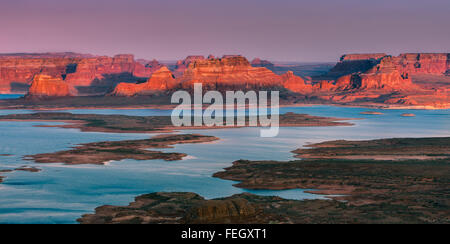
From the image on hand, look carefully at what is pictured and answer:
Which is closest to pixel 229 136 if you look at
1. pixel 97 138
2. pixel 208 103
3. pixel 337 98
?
pixel 97 138

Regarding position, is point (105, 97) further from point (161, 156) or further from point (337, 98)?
point (161, 156)

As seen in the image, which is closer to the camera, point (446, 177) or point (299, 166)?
point (446, 177)

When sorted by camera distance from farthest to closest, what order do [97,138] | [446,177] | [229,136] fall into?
[229,136] → [97,138] → [446,177]

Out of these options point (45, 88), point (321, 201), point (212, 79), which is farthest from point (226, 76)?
point (321, 201)

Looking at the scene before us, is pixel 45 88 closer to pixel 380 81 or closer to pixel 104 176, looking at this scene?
pixel 380 81

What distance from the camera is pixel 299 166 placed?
46.8 metres

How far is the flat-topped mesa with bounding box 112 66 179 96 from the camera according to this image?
558 ft

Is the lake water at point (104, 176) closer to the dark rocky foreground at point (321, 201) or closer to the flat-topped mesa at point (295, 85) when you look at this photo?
the dark rocky foreground at point (321, 201)

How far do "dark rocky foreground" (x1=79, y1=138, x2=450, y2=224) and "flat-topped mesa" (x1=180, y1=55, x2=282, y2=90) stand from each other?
127 metres

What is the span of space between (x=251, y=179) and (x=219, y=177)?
279 centimetres

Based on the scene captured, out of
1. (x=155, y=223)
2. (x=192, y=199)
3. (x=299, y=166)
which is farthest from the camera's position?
(x=299, y=166)

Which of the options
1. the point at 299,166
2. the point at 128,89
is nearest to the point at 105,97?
the point at 128,89

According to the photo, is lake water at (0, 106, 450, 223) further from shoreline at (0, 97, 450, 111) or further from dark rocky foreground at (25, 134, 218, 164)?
shoreline at (0, 97, 450, 111)

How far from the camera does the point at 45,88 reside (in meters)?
164
